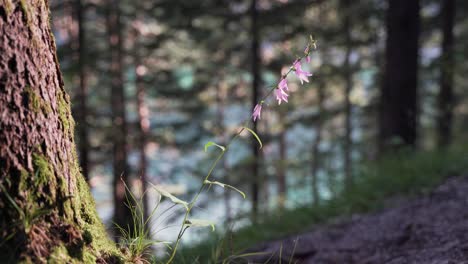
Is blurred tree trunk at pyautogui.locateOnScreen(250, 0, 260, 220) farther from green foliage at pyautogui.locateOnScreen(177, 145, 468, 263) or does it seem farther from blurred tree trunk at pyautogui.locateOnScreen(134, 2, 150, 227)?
green foliage at pyautogui.locateOnScreen(177, 145, 468, 263)

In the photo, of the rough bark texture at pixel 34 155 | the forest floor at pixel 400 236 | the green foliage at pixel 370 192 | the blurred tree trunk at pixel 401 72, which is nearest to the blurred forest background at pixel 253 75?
the blurred tree trunk at pixel 401 72

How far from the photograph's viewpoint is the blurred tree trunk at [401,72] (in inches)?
255

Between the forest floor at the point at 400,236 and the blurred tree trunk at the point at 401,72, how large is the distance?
2088 millimetres

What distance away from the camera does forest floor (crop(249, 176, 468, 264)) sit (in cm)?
276

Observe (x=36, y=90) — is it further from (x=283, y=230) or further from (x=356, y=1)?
(x=356, y=1)

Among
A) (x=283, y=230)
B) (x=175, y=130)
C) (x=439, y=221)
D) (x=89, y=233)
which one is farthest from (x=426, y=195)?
(x=175, y=130)

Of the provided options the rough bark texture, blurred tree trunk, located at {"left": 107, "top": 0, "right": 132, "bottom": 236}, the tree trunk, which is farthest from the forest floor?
the tree trunk

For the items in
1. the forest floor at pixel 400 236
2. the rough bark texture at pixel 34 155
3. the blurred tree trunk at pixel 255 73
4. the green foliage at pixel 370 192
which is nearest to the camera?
the rough bark texture at pixel 34 155

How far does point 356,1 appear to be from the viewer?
376 inches

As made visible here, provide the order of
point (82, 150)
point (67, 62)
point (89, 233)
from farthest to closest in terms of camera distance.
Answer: point (67, 62)
point (82, 150)
point (89, 233)

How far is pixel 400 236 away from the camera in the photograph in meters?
3.33

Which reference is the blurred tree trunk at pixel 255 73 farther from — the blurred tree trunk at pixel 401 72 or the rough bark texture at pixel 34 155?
the rough bark texture at pixel 34 155

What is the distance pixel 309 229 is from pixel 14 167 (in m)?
3.86

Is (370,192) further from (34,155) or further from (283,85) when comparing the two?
(34,155)
